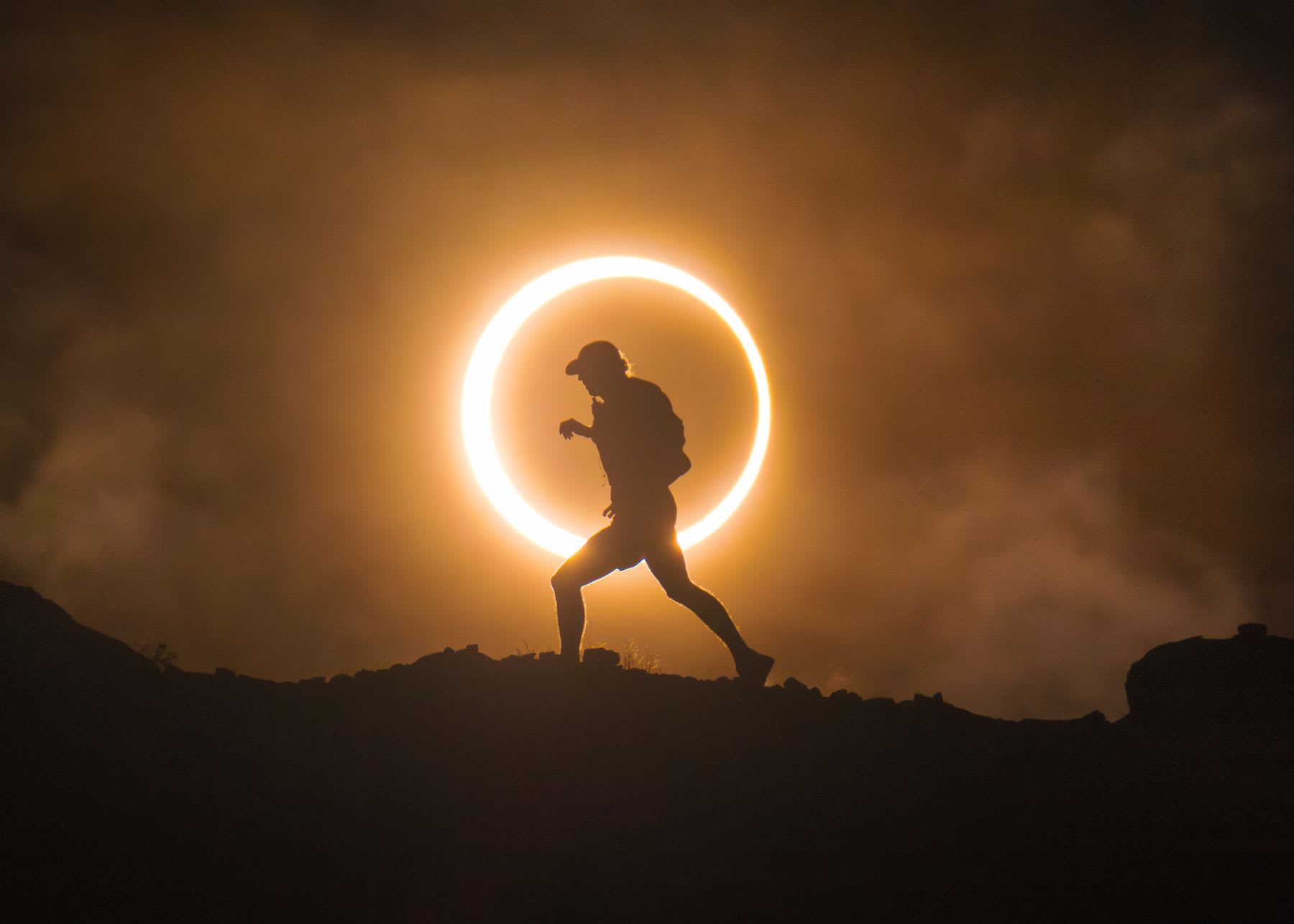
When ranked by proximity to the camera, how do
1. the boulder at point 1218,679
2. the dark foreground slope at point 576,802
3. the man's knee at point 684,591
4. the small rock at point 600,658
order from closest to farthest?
the dark foreground slope at point 576,802
the small rock at point 600,658
the man's knee at point 684,591
the boulder at point 1218,679

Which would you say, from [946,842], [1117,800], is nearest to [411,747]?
[946,842]

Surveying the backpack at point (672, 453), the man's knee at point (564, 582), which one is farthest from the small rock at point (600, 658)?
the backpack at point (672, 453)

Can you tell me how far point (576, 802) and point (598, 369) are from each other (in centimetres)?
373

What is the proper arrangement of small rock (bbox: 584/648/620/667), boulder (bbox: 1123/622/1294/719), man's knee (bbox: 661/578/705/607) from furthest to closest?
boulder (bbox: 1123/622/1294/719)
man's knee (bbox: 661/578/705/607)
small rock (bbox: 584/648/620/667)

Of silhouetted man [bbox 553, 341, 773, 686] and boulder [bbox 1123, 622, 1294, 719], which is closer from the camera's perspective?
silhouetted man [bbox 553, 341, 773, 686]

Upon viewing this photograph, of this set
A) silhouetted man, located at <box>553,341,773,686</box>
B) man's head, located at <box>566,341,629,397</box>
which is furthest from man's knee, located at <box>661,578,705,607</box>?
man's head, located at <box>566,341,629,397</box>

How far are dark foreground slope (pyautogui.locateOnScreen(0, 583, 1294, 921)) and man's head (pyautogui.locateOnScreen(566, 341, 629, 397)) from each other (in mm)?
2415

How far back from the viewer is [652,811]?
5.70 m

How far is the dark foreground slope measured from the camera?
491 centimetres

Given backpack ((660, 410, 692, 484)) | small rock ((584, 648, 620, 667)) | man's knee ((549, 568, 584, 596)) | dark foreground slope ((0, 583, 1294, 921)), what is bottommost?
dark foreground slope ((0, 583, 1294, 921))

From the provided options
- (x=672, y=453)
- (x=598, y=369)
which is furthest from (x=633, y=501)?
(x=598, y=369)

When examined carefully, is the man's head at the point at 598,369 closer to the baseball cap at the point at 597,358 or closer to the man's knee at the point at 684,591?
the baseball cap at the point at 597,358

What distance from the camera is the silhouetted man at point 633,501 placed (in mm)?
7801

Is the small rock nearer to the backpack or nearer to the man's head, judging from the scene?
the backpack
